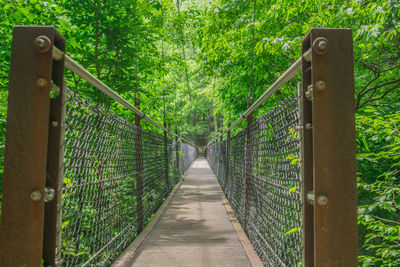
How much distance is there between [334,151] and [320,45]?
0.38 meters

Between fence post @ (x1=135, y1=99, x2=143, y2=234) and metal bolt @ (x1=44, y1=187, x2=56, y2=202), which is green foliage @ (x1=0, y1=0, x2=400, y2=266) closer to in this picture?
fence post @ (x1=135, y1=99, x2=143, y2=234)

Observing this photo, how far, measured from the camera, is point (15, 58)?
1102mm

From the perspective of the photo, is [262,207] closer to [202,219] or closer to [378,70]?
[202,219]

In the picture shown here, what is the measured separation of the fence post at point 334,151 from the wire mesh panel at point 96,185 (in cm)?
107

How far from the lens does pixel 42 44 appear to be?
3.63 ft

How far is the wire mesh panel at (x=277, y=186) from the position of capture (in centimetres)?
178

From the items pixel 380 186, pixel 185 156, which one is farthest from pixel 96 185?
pixel 185 156

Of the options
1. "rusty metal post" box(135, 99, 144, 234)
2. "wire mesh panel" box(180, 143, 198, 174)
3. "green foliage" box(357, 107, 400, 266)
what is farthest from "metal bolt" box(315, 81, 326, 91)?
"wire mesh panel" box(180, 143, 198, 174)

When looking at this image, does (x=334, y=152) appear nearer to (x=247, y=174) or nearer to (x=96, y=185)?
(x=96, y=185)

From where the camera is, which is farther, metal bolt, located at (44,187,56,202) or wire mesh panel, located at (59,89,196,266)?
wire mesh panel, located at (59,89,196,266)

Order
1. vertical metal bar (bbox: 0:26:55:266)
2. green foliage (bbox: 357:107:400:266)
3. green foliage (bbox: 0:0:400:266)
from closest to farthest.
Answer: vertical metal bar (bbox: 0:26:55:266) → green foliage (bbox: 357:107:400:266) → green foliage (bbox: 0:0:400:266)

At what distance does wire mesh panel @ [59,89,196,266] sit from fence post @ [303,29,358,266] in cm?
107

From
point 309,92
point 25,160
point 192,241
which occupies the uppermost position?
point 309,92

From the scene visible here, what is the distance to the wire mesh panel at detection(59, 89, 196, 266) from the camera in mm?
1836
